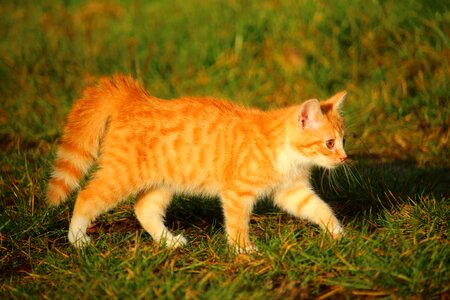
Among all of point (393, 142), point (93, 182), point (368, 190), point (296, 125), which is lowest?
point (393, 142)

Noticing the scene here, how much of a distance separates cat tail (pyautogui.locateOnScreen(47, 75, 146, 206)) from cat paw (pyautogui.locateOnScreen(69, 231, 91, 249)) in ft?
0.85

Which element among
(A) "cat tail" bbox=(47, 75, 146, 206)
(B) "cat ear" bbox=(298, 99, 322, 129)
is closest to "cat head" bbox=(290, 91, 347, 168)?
(B) "cat ear" bbox=(298, 99, 322, 129)

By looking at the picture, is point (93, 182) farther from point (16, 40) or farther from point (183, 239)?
point (16, 40)

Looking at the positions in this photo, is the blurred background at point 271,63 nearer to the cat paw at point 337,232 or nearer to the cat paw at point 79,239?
the cat paw at point 337,232

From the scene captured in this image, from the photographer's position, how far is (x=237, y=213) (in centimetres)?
362

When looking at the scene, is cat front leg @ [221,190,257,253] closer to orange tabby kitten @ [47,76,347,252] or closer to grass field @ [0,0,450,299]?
orange tabby kitten @ [47,76,347,252]

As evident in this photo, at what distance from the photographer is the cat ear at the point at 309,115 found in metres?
3.63

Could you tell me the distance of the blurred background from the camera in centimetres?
569

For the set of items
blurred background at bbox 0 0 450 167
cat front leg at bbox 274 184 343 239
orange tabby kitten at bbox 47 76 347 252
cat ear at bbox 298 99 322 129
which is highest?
cat ear at bbox 298 99 322 129

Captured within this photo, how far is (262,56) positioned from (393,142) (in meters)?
2.07

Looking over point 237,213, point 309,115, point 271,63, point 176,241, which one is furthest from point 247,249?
point 271,63

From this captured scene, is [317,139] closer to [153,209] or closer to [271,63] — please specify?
[153,209]

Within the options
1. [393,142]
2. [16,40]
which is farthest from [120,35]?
[393,142]

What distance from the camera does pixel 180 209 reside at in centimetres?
439
